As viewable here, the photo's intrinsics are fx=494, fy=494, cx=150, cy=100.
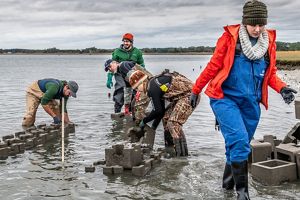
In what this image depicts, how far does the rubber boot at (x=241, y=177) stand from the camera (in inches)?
239

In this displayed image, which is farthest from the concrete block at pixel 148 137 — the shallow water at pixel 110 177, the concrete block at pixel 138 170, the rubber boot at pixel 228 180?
the rubber boot at pixel 228 180

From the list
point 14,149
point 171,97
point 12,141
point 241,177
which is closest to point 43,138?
point 12,141

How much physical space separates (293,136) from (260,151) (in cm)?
77

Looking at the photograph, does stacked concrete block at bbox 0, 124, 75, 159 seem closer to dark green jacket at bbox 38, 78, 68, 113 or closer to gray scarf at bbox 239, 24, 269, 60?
dark green jacket at bbox 38, 78, 68, 113

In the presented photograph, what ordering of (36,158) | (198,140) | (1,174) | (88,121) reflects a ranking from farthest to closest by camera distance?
(88,121) < (198,140) < (36,158) < (1,174)

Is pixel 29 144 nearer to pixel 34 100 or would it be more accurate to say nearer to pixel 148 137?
pixel 148 137

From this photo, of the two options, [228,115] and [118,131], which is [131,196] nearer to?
[228,115]

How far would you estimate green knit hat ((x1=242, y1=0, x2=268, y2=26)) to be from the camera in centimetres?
599

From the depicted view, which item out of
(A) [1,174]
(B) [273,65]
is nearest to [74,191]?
(A) [1,174]

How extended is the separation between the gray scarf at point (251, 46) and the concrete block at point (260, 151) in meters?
2.29

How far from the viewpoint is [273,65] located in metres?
6.32

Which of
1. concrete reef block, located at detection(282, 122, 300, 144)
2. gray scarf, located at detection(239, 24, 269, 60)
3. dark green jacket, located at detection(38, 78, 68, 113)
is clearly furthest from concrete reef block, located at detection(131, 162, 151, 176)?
dark green jacket, located at detection(38, 78, 68, 113)

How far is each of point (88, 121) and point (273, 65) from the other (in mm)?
9018

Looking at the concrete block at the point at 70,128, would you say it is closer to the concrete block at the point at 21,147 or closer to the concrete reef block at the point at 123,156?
the concrete block at the point at 21,147
